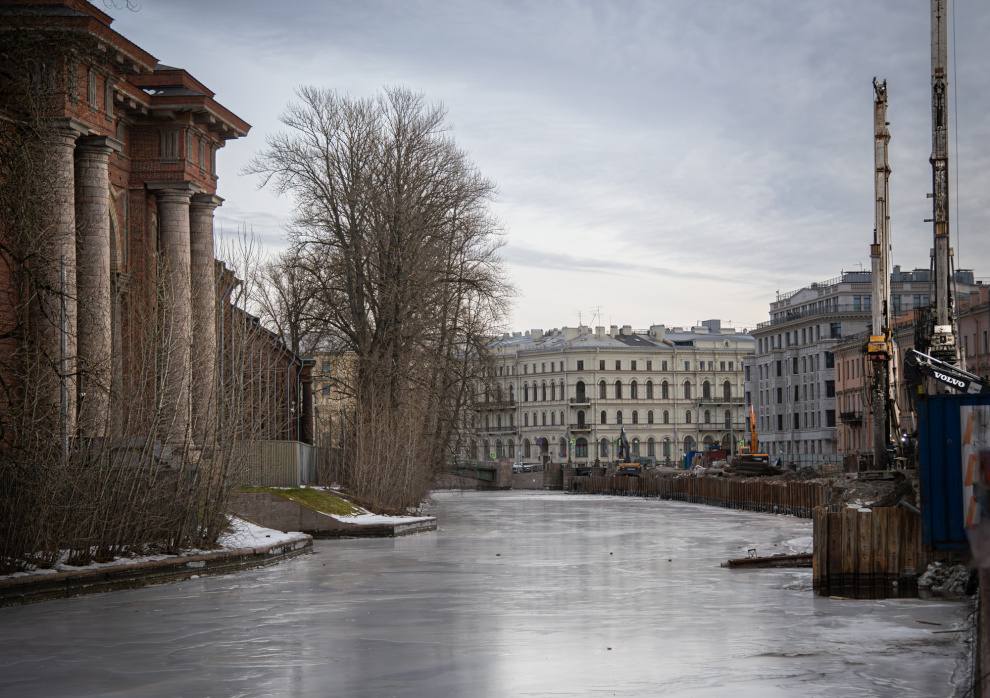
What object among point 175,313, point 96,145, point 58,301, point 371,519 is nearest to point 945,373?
point 175,313

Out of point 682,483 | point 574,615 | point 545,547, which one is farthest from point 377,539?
point 682,483

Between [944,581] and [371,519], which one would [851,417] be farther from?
[944,581]

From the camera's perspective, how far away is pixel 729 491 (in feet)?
236

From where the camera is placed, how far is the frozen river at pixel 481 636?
13.7 meters

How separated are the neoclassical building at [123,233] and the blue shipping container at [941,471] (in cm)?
1201

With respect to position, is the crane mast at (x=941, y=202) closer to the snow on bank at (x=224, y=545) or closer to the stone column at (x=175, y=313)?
the snow on bank at (x=224, y=545)

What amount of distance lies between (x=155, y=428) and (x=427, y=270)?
31.1 meters

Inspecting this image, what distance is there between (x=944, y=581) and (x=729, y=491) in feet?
164

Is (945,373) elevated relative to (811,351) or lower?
lower

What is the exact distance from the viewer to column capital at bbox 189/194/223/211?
41.4 meters

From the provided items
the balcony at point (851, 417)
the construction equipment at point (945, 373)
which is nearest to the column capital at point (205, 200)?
the construction equipment at point (945, 373)

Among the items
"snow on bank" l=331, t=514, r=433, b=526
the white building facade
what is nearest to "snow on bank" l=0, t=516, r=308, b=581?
"snow on bank" l=331, t=514, r=433, b=526

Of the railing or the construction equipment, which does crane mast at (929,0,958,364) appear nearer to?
the construction equipment

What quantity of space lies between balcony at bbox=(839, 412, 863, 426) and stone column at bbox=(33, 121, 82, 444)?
96794 mm
